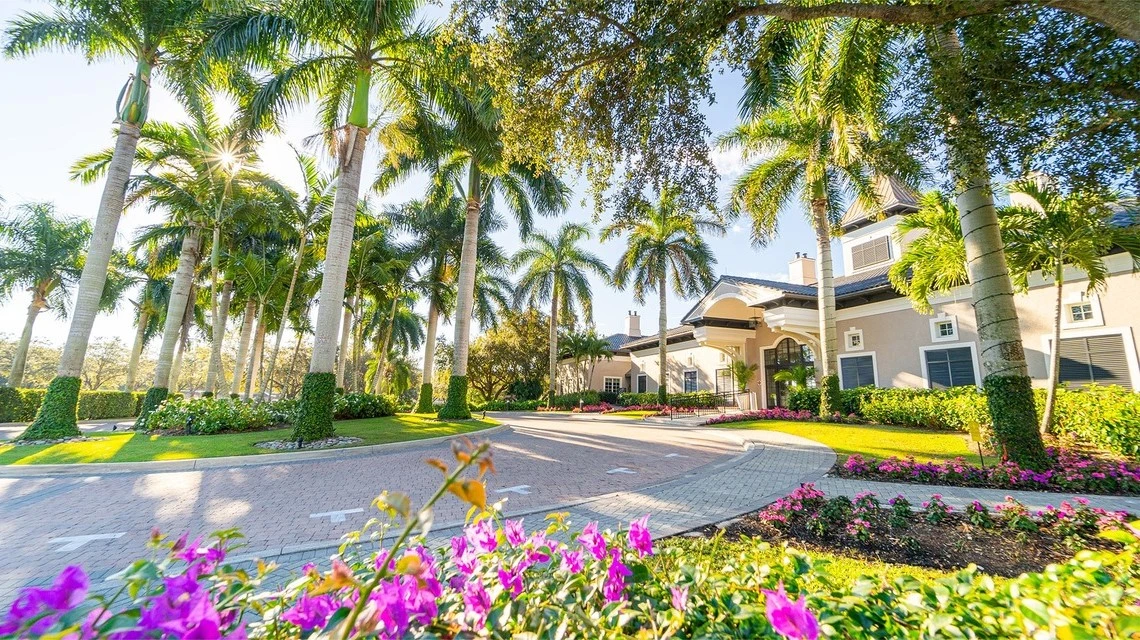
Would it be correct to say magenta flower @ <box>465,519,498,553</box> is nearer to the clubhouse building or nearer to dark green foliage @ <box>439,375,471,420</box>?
the clubhouse building

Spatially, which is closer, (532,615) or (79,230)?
(532,615)

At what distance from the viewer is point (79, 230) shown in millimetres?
21984

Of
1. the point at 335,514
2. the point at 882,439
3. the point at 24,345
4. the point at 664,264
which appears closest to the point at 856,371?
the point at 882,439

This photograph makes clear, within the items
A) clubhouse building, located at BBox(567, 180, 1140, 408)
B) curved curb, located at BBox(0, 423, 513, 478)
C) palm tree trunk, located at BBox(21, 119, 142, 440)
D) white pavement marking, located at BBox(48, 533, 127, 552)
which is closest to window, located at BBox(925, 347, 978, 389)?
clubhouse building, located at BBox(567, 180, 1140, 408)

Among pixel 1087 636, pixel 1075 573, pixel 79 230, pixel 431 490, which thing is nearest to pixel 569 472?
pixel 431 490

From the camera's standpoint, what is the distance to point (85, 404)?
19.5 metres

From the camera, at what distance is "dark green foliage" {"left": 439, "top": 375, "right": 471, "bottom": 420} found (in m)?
15.4

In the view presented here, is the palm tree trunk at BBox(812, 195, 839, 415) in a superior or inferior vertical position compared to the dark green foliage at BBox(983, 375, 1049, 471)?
superior

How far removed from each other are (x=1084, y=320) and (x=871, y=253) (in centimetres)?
820

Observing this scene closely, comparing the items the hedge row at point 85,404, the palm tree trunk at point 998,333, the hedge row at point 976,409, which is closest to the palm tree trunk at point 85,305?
the hedge row at point 85,404

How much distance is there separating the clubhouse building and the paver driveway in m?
7.72

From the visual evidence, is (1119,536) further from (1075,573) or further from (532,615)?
(532,615)

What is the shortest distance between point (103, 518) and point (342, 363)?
57.4 feet

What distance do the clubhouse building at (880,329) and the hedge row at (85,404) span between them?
26.7 meters
